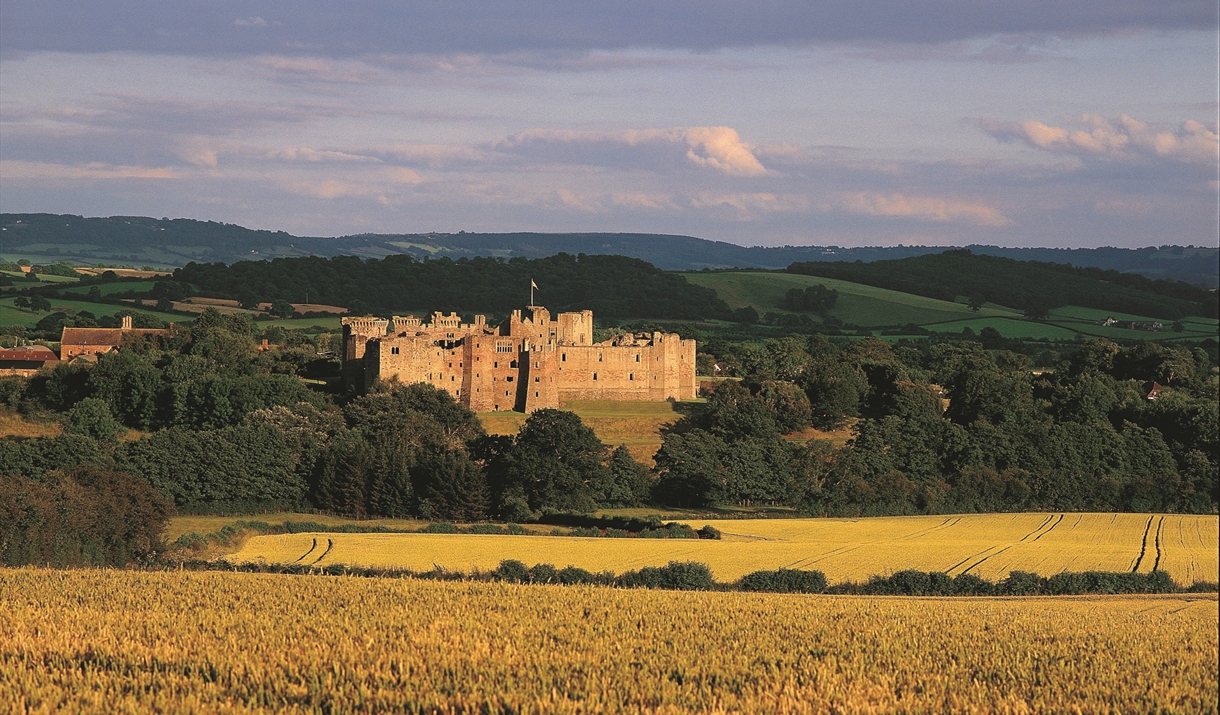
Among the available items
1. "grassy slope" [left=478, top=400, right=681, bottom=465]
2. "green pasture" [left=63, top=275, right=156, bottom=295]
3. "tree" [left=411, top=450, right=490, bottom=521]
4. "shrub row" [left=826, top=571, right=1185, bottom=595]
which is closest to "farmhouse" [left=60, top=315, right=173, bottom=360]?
"grassy slope" [left=478, top=400, right=681, bottom=465]

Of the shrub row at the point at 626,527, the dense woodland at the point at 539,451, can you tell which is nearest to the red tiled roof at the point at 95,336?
the dense woodland at the point at 539,451

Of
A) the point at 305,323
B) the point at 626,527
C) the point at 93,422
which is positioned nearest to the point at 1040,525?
the point at 626,527

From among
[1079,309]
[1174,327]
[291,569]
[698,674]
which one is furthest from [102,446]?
[1079,309]

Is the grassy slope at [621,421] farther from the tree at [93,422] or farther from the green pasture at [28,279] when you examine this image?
the green pasture at [28,279]

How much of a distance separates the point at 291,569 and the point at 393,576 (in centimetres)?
458

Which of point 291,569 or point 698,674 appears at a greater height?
point 698,674

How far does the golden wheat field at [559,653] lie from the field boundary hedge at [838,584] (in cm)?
789

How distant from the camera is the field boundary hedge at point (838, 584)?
131ft

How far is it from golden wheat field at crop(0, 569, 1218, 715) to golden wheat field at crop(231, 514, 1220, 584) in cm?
1240

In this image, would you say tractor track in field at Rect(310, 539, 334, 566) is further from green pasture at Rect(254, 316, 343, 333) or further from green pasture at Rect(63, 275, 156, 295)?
green pasture at Rect(63, 275, 156, 295)

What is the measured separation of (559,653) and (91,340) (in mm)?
89695

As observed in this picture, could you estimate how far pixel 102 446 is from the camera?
67.1 meters

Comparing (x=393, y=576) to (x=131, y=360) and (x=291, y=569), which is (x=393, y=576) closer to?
(x=291, y=569)

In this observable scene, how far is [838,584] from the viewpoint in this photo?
40.8 m
